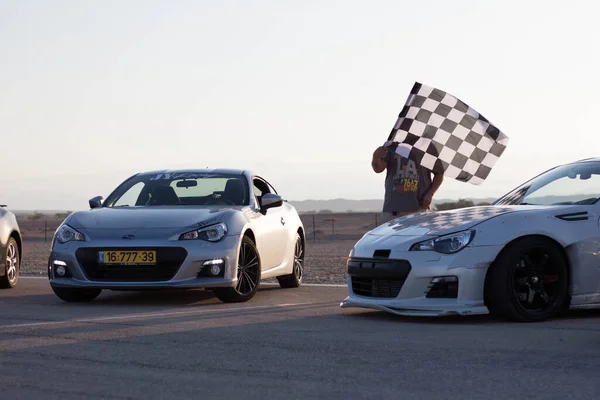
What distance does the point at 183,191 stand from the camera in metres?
11.6

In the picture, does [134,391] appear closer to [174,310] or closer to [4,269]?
[174,310]

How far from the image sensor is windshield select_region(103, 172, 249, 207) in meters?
11.5

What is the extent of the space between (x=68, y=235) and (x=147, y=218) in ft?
2.61

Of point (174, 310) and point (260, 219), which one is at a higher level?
point (260, 219)

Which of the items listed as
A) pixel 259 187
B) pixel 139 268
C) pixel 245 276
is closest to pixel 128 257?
pixel 139 268

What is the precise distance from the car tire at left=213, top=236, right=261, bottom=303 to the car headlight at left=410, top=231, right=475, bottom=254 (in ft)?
8.10

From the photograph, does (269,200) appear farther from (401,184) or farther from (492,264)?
(492,264)

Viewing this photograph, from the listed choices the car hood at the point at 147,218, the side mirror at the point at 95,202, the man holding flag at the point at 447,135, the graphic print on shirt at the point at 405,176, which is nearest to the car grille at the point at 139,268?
the car hood at the point at 147,218

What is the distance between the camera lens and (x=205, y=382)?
5.60m

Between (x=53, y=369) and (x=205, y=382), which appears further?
(x=53, y=369)

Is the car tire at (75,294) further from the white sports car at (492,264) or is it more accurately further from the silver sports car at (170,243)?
the white sports car at (492,264)

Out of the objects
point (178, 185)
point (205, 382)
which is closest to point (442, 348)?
point (205, 382)

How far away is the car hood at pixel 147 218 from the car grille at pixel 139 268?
0.31 metres

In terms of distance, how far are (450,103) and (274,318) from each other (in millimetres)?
4335
